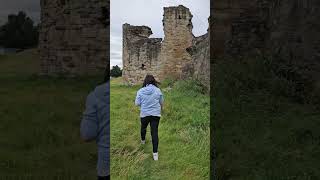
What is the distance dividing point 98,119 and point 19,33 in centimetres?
4830

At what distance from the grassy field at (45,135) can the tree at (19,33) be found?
36700 millimetres

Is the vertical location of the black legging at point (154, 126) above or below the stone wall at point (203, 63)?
below

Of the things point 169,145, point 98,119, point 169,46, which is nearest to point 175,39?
point 169,46

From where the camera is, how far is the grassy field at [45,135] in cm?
638

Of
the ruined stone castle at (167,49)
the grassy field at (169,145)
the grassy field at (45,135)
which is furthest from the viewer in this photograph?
the ruined stone castle at (167,49)

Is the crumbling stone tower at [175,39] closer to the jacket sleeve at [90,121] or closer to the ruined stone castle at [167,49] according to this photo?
the ruined stone castle at [167,49]

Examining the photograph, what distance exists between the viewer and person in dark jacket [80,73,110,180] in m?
4.00

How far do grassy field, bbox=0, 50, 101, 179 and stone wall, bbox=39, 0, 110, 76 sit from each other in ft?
3.36

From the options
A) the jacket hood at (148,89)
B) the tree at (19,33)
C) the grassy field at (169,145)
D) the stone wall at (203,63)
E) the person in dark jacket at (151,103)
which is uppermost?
the tree at (19,33)

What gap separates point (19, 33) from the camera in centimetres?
4988

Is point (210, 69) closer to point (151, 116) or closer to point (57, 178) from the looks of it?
point (151, 116)

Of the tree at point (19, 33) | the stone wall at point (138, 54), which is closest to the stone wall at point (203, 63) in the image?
the stone wall at point (138, 54)
